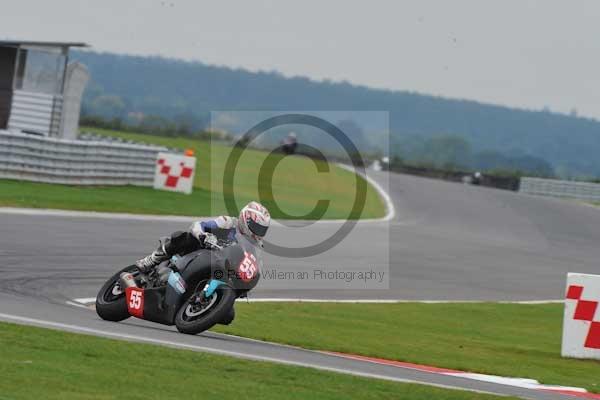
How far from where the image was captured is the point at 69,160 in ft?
88.4

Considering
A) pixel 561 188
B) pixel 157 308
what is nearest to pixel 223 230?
pixel 157 308

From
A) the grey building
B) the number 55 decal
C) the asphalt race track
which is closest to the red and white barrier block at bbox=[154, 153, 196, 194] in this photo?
the asphalt race track

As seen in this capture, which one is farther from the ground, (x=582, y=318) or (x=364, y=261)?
(x=364, y=261)

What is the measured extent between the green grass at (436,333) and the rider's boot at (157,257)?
1168 millimetres

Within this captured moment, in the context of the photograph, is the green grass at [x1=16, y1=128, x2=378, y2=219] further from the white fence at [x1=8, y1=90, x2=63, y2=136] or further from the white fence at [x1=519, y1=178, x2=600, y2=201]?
the white fence at [x1=519, y1=178, x2=600, y2=201]

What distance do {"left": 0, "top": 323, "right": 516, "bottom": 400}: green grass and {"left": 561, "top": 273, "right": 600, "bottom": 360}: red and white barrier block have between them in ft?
15.2

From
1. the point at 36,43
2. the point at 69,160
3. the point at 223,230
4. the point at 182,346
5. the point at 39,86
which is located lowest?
the point at 182,346

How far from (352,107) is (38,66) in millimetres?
161139

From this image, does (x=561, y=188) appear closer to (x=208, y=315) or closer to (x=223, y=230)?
(x=223, y=230)

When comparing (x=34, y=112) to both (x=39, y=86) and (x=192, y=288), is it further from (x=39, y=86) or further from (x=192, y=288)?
(x=192, y=288)

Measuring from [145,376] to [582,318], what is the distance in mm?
6687

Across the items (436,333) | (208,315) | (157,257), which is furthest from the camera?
(436,333)

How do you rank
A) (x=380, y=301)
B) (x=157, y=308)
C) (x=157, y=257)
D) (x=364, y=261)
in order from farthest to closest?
1. (x=364, y=261)
2. (x=380, y=301)
3. (x=157, y=257)
4. (x=157, y=308)

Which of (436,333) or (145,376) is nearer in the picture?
(145,376)
